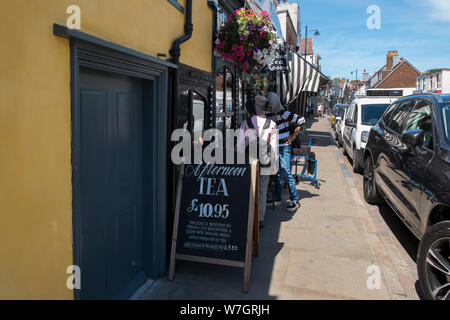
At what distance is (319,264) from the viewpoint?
4230 mm

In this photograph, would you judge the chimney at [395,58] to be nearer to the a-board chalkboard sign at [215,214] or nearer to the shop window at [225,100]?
the shop window at [225,100]

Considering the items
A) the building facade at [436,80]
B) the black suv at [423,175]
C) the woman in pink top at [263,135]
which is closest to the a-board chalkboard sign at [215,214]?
the woman in pink top at [263,135]

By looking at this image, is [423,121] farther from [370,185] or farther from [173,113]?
[173,113]

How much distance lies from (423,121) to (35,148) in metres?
4.16

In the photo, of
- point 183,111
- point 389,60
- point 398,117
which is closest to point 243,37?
point 183,111

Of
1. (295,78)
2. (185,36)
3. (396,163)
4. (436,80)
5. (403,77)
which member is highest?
(403,77)

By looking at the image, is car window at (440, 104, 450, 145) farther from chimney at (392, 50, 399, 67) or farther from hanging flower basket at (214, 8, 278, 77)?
chimney at (392, 50, 399, 67)

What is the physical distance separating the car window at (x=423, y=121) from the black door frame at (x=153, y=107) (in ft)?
9.28

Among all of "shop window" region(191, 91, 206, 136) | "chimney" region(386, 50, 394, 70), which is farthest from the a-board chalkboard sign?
"chimney" region(386, 50, 394, 70)

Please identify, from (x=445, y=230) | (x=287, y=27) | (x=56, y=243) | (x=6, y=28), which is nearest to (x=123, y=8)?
(x=6, y=28)

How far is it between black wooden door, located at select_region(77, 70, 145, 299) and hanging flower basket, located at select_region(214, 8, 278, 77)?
2.31 meters

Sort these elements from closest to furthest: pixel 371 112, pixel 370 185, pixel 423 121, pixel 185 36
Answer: pixel 185 36
pixel 423 121
pixel 370 185
pixel 371 112

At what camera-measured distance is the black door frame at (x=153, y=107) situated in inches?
95.0
